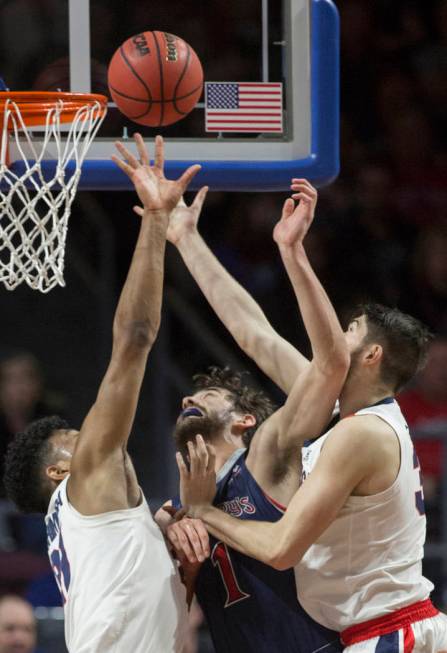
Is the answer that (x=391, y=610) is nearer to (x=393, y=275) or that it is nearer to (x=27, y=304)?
(x=393, y=275)

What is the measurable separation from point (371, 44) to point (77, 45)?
159 inches

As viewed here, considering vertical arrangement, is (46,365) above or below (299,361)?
below

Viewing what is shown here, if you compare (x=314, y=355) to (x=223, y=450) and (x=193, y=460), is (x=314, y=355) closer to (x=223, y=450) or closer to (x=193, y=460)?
(x=193, y=460)

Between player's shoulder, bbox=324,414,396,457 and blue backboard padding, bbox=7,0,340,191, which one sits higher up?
blue backboard padding, bbox=7,0,340,191

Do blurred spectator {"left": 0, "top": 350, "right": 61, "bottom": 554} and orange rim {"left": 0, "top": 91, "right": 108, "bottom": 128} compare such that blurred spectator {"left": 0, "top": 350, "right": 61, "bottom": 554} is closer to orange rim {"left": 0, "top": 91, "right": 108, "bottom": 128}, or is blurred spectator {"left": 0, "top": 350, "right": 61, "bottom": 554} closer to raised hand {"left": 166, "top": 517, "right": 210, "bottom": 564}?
raised hand {"left": 166, "top": 517, "right": 210, "bottom": 564}

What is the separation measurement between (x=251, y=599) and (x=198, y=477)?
0.46 m

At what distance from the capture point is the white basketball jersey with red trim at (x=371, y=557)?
387 centimetres

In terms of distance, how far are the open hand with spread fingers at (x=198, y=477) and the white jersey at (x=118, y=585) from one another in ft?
0.58

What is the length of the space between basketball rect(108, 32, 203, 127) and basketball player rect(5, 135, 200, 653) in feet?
1.59

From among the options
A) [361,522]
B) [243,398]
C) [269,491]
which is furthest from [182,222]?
[361,522]

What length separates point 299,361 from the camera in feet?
14.6

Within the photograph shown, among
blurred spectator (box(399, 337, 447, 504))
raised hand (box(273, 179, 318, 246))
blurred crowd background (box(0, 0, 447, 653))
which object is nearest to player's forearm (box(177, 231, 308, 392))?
raised hand (box(273, 179, 318, 246))

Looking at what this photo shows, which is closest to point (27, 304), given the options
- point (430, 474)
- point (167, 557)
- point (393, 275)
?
point (393, 275)

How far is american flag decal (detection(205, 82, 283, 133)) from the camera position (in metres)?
4.62
